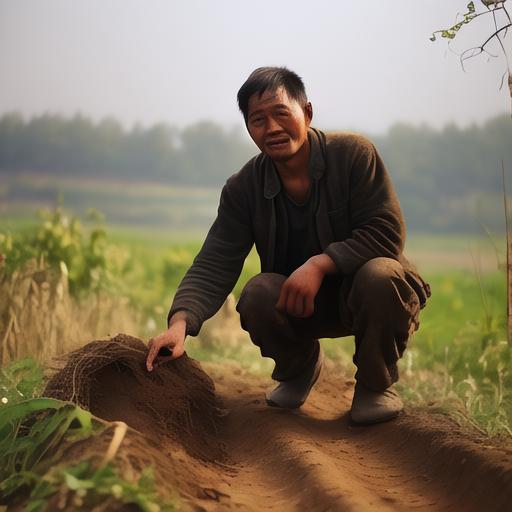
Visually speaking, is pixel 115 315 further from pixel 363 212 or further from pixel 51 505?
pixel 51 505

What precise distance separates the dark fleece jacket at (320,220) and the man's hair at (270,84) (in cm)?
16

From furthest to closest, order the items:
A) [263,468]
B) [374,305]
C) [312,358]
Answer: [312,358] < [374,305] < [263,468]

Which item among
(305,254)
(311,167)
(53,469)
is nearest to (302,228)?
(305,254)

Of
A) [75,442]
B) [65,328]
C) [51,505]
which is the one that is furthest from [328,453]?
[65,328]

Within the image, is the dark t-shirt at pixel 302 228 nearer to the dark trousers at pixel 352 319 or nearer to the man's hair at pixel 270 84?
the dark trousers at pixel 352 319

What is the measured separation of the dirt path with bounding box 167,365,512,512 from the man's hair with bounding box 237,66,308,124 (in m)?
1.08

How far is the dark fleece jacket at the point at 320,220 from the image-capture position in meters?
2.64

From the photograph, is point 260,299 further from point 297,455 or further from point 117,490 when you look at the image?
point 117,490

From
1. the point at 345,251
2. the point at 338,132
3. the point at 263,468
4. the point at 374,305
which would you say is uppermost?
the point at 338,132

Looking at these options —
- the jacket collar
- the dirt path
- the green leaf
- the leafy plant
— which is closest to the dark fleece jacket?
the jacket collar

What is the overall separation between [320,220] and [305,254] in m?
0.18

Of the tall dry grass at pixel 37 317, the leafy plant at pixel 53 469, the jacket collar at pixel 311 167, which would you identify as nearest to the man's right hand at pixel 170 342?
the leafy plant at pixel 53 469

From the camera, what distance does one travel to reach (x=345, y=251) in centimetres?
260

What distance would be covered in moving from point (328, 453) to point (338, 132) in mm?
1097
